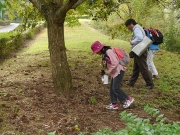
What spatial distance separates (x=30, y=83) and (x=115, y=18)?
18.4 meters

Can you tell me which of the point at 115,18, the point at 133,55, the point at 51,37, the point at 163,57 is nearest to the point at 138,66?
the point at 133,55

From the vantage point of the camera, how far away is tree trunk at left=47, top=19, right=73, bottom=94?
18.4 ft

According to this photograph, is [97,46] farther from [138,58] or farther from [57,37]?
[138,58]

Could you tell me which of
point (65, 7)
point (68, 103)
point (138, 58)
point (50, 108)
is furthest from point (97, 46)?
point (138, 58)

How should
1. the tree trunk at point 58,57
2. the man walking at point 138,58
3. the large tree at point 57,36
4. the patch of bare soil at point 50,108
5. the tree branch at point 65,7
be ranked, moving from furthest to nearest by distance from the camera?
the man walking at point 138,58 → the tree trunk at point 58,57 → the large tree at point 57,36 → the tree branch at point 65,7 → the patch of bare soil at point 50,108

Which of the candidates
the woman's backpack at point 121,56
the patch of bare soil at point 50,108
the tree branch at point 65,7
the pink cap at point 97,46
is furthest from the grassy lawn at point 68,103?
the tree branch at point 65,7

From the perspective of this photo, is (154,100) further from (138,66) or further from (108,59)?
(108,59)

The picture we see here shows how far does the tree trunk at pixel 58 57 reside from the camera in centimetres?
561

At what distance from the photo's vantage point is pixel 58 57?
5.68 meters

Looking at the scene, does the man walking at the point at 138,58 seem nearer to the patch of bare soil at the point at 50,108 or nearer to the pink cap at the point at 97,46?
the patch of bare soil at the point at 50,108

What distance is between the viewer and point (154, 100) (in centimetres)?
638

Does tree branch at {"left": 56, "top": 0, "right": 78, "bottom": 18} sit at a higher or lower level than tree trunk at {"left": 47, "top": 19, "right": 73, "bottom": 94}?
higher

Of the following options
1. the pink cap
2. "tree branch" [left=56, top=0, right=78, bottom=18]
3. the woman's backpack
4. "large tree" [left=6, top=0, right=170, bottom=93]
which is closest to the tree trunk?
"large tree" [left=6, top=0, right=170, bottom=93]

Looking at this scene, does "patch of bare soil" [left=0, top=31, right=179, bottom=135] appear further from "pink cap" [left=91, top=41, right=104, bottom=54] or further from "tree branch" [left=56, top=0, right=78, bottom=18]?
"tree branch" [left=56, top=0, right=78, bottom=18]
